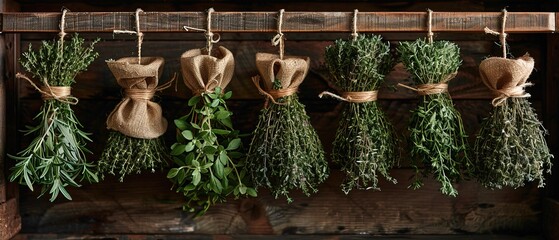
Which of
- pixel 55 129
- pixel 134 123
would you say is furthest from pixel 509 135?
pixel 55 129

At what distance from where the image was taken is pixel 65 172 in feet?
4.65

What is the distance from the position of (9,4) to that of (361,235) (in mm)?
1157

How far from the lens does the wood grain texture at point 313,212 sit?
1604 mm

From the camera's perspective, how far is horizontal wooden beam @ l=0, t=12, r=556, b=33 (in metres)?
1.41

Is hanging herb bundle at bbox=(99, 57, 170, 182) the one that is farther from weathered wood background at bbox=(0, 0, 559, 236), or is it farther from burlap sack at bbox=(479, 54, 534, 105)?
burlap sack at bbox=(479, 54, 534, 105)

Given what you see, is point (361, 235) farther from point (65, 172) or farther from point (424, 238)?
point (65, 172)

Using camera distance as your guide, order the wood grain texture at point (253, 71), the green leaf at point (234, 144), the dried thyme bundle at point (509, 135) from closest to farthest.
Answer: the dried thyme bundle at point (509, 135)
the green leaf at point (234, 144)
the wood grain texture at point (253, 71)

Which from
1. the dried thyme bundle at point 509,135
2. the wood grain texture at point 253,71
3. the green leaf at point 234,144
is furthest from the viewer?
the wood grain texture at point 253,71

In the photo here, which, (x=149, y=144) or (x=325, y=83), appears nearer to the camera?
(x=149, y=144)

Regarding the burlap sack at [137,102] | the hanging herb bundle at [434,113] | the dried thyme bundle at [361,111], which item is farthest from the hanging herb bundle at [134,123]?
the hanging herb bundle at [434,113]

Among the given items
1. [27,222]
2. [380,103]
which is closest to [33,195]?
[27,222]

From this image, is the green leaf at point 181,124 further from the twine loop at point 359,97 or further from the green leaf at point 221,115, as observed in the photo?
the twine loop at point 359,97

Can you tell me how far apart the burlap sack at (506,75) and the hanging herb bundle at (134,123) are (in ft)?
2.67

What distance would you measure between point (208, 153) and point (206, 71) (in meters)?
0.20
